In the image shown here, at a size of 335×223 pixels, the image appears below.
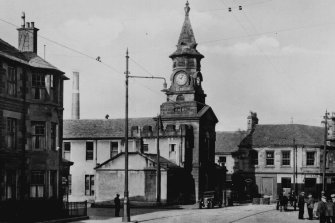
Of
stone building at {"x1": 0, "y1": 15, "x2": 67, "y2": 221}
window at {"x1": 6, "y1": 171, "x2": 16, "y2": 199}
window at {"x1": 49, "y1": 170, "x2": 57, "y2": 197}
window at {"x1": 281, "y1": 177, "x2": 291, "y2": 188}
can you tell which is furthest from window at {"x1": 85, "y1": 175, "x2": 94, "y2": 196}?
window at {"x1": 6, "y1": 171, "x2": 16, "y2": 199}

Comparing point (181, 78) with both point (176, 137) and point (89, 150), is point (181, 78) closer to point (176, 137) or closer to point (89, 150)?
point (176, 137)

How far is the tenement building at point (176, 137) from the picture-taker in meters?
56.8

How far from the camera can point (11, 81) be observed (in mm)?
29406

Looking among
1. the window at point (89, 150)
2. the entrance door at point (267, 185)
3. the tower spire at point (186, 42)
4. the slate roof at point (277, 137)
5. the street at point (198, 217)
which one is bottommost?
the entrance door at point (267, 185)

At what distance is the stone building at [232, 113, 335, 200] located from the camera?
217 ft

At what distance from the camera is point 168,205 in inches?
1971

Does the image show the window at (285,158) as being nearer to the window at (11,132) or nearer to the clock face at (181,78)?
the clock face at (181,78)

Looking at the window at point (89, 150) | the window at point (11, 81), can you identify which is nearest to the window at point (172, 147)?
the window at point (89, 150)

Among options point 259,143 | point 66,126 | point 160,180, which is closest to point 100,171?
point 160,180

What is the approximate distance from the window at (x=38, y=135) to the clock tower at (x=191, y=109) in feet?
88.0

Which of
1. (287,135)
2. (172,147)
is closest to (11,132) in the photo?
(172,147)

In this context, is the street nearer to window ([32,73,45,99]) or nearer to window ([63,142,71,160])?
window ([32,73,45,99])

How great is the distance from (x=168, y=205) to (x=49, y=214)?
2061cm

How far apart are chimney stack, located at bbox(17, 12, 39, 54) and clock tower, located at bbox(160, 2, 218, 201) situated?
2567 cm
